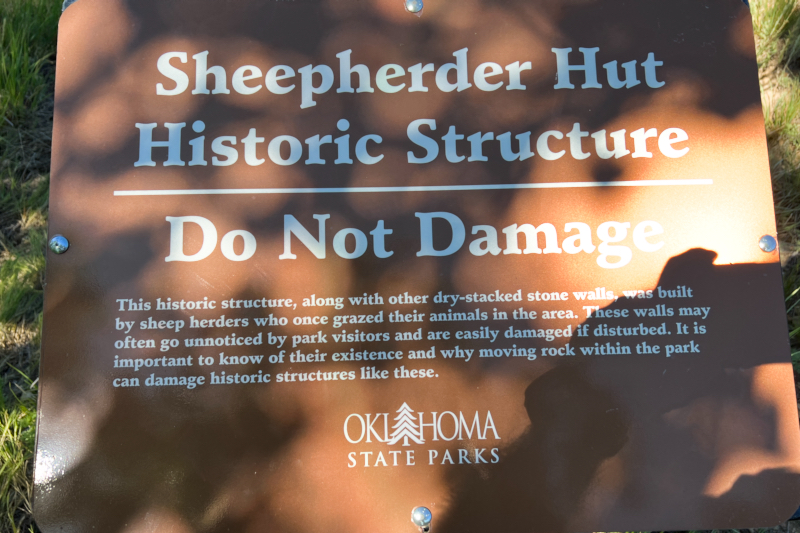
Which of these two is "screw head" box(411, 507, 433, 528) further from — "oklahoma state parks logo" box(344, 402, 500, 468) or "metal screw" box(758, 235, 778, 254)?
"metal screw" box(758, 235, 778, 254)

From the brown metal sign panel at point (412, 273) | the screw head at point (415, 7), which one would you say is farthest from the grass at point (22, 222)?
the screw head at point (415, 7)

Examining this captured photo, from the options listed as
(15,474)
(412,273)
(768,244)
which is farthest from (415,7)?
(15,474)

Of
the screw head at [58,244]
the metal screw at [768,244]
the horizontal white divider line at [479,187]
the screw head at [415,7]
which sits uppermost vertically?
the screw head at [415,7]

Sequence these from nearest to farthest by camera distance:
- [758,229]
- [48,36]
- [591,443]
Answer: [591,443], [758,229], [48,36]

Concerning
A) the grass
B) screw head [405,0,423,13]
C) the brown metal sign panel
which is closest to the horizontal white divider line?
the brown metal sign panel

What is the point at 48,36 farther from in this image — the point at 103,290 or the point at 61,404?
the point at 61,404

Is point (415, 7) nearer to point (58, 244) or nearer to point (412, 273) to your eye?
point (412, 273)

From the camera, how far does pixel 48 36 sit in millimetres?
2301

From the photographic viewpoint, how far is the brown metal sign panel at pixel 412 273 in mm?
1614

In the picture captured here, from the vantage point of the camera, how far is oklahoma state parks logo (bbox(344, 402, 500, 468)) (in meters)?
1.62

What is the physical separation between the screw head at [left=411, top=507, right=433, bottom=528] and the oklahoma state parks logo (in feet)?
0.41

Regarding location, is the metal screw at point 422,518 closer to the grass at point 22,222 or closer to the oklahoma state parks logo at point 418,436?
the oklahoma state parks logo at point 418,436

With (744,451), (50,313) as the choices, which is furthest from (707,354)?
(50,313)

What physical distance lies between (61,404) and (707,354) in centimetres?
185
